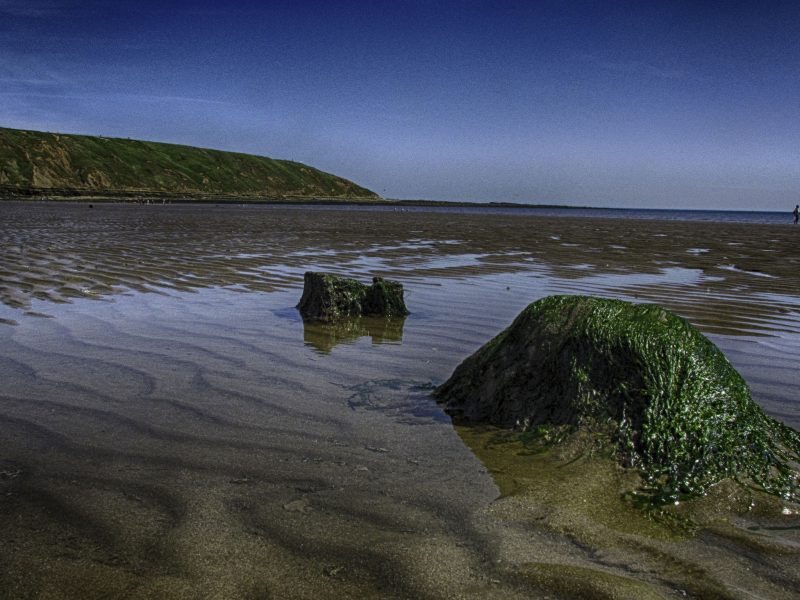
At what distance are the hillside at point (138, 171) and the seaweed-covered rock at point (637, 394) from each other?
80932 millimetres

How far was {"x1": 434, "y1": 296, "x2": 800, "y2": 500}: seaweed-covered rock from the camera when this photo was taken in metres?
3.92

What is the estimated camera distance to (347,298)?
9.07 metres

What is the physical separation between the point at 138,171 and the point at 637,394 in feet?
381

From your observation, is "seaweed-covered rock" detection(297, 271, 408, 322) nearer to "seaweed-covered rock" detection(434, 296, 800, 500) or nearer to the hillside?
"seaweed-covered rock" detection(434, 296, 800, 500)

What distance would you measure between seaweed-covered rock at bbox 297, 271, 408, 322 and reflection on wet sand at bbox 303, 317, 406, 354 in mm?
166

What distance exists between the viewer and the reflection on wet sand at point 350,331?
7.46 m

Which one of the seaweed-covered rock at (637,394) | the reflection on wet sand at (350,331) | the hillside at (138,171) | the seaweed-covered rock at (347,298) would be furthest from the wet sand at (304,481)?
the hillside at (138,171)

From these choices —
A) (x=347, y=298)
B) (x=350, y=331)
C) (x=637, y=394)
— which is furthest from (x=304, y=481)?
(x=347, y=298)

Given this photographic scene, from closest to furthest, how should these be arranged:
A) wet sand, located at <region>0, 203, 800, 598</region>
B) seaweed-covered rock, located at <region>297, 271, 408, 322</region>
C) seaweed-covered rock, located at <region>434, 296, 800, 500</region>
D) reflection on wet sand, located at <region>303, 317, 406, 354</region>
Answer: wet sand, located at <region>0, 203, 800, 598</region>, seaweed-covered rock, located at <region>434, 296, 800, 500</region>, reflection on wet sand, located at <region>303, 317, 406, 354</region>, seaweed-covered rock, located at <region>297, 271, 408, 322</region>

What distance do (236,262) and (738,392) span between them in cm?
1252

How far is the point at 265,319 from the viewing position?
8.52 m

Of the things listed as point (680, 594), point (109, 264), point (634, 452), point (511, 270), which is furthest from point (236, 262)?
point (680, 594)

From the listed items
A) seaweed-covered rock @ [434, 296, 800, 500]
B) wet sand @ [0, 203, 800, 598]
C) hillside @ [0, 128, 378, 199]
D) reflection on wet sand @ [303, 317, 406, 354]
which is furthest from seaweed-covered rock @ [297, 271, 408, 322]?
hillside @ [0, 128, 378, 199]

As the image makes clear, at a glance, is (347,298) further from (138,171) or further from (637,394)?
(138,171)
